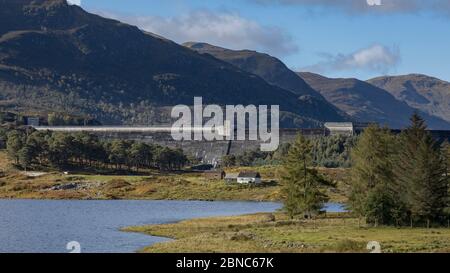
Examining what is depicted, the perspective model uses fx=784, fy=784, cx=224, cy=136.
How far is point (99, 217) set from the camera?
365 ft

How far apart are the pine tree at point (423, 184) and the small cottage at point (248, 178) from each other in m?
95.3

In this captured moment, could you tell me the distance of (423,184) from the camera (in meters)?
90.3

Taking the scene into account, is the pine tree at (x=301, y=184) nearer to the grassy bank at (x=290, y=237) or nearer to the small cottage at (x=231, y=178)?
the grassy bank at (x=290, y=237)

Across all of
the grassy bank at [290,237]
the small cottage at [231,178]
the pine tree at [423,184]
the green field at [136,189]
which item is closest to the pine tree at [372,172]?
the pine tree at [423,184]

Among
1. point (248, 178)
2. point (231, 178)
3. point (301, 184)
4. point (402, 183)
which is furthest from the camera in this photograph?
point (231, 178)

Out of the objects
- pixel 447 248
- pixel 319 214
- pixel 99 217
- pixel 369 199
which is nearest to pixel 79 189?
pixel 99 217

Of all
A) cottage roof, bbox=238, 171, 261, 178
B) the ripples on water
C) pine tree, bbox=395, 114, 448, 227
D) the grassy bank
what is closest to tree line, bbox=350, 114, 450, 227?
pine tree, bbox=395, 114, 448, 227

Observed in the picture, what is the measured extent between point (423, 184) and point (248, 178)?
100m

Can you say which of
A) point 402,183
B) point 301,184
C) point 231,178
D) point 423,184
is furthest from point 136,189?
point 423,184

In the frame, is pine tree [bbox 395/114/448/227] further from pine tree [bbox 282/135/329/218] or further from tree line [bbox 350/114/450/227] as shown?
pine tree [bbox 282/135/329/218]

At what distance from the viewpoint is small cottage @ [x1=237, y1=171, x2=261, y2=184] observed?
18775 cm

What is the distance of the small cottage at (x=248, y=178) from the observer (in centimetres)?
→ 18775

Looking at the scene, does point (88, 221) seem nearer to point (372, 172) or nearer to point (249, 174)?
point (372, 172)
